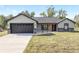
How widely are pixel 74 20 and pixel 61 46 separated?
128 centimetres

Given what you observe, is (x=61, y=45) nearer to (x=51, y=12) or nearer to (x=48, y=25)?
(x=51, y=12)

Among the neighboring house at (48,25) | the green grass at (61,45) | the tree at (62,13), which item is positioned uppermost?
the tree at (62,13)

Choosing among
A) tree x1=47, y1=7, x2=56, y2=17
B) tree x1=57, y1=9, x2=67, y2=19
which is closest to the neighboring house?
tree x1=57, y1=9, x2=67, y2=19

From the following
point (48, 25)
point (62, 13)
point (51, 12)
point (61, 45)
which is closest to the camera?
point (61, 45)

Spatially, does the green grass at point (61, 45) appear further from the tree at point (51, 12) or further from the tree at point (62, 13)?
the tree at point (51, 12)

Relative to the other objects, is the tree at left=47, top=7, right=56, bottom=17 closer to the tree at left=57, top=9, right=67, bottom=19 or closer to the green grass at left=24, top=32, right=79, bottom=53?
the tree at left=57, top=9, right=67, bottom=19

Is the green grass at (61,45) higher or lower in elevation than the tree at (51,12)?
lower

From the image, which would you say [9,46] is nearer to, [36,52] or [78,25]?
[36,52]

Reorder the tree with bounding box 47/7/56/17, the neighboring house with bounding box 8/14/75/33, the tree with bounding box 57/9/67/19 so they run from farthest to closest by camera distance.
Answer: the neighboring house with bounding box 8/14/75/33
the tree with bounding box 57/9/67/19
the tree with bounding box 47/7/56/17

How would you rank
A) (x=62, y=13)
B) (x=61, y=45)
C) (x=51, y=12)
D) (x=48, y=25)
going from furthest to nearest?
(x=48, y=25)
(x=62, y=13)
(x=51, y=12)
(x=61, y=45)

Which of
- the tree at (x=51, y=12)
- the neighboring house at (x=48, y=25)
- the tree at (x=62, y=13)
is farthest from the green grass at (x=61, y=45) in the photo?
the tree at (x=51, y=12)

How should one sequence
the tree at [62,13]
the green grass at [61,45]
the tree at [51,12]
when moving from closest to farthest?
the green grass at [61,45]
the tree at [51,12]
the tree at [62,13]

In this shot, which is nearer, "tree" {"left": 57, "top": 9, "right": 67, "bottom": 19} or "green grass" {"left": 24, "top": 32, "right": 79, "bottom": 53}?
"green grass" {"left": 24, "top": 32, "right": 79, "bottom": 53}

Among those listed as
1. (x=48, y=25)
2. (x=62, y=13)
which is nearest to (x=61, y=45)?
(x=62, y=13)
